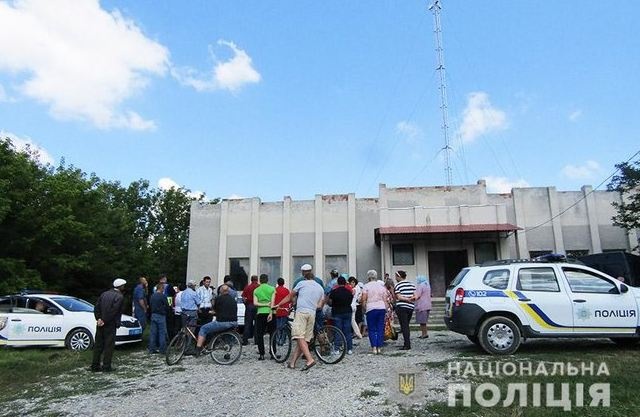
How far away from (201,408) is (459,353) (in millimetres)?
5471

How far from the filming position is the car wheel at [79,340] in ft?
38.9

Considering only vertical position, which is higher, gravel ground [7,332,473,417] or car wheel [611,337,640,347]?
car wheel [611,337,640,347]

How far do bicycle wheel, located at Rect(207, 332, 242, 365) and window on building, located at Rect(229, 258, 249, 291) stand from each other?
1646 centimetres

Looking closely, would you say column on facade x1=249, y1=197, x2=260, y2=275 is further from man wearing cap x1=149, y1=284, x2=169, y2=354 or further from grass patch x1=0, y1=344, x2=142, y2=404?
man wearing cap x1=149, y1=284, x2=169, y2=354

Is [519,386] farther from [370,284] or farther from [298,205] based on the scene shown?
[298,205]

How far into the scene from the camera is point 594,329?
899 cm

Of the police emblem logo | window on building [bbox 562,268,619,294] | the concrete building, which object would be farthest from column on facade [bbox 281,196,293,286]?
the police emblem logo

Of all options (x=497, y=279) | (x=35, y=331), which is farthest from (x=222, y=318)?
(x=497, y=279)

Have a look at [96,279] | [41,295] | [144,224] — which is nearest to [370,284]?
[41,295]

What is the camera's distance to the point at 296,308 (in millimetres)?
8914

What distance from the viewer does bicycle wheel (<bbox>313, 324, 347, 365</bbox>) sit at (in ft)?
29.6

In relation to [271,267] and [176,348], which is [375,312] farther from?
[271,267]

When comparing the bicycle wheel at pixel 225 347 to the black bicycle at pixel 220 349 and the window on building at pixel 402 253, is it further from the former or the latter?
the window on building at pixel 402 253

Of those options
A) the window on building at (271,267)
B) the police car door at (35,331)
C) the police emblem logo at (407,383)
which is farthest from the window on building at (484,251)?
the police car door at (35,331)
